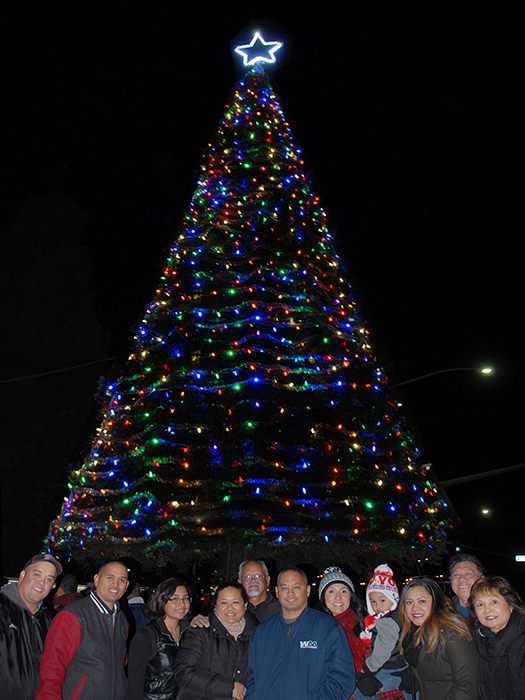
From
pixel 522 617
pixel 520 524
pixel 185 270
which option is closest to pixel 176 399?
pixel 185 270

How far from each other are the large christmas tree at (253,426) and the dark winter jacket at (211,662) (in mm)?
1099

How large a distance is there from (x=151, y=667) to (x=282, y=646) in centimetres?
107

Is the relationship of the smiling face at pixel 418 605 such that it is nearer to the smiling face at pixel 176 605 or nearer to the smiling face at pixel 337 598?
the smiling face at pixel 337 598

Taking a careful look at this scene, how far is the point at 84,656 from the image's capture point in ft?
9.82

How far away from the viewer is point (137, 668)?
333 cm

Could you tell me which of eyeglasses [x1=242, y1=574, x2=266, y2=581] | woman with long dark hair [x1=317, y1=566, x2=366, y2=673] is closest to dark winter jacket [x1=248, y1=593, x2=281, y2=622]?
eyeglasses [x1=242, y1=574, x2=266, y2=581]

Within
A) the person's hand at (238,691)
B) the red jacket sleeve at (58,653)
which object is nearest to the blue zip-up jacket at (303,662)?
the person's hand at (238,691)

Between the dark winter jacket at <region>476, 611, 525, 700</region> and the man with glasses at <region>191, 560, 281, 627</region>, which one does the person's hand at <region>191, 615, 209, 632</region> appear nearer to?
the man with glasses at <region>191, 560, 281, 627</region>

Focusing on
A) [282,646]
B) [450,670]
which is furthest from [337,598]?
[450,670]

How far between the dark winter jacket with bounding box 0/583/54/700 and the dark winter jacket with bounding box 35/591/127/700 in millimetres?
153

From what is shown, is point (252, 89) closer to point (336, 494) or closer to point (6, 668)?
point (336, 494)

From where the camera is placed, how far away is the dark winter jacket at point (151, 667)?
3281 millimetres

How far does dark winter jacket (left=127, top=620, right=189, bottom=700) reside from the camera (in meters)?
3.28

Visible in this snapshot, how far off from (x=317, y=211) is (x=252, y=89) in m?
3.09
